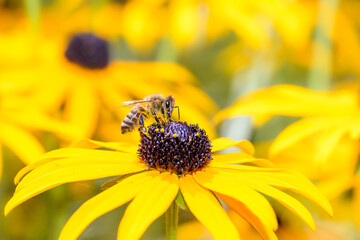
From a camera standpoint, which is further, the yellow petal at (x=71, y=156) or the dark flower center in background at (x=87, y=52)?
the dark flower center in background at (x=87, y=52)

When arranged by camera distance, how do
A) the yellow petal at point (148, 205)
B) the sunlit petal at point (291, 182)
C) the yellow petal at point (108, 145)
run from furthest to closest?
the yellow petal at point (108, 145) < the sunlit petal at point (291, 182) < the yellow petal at point (148, 205)

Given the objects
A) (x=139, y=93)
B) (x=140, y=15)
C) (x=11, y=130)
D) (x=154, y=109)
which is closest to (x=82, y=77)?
(x=139, y=93)

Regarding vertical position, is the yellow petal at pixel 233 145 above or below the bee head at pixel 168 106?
below

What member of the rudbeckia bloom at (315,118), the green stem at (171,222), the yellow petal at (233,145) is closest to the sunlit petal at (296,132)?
the rudbeckia bloom at (315,118)

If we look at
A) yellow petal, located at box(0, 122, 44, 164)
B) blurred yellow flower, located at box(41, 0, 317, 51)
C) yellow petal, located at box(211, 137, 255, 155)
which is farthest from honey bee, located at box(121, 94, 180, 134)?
blurred yellow flower, located at box(41, 0, 317, 51)

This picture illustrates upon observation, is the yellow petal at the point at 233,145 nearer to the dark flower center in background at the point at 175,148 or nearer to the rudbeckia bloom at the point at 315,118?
the dark flower center in background at the point at 175,148

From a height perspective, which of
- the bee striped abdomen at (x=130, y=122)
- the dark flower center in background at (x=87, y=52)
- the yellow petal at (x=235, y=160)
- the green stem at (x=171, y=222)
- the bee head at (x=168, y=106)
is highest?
the dark flower center in background at (x=87, y=52)

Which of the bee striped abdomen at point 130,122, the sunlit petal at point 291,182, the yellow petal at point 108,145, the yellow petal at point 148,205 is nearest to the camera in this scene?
the yellow petal at point 148,205
